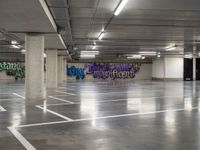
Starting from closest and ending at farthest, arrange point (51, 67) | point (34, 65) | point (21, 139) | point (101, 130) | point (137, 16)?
1. point (21, 139)
2. point (101, 130)
3. point (137, 16)
4. point (34, 65)
5. point (51, 67)

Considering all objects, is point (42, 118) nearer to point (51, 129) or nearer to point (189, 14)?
point (51, 129)

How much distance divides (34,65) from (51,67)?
11.8 metres

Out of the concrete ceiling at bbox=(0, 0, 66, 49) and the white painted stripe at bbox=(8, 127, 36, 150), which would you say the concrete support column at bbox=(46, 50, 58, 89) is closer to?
the concrete ceiling at bbox=(0, 0, 66, 49)

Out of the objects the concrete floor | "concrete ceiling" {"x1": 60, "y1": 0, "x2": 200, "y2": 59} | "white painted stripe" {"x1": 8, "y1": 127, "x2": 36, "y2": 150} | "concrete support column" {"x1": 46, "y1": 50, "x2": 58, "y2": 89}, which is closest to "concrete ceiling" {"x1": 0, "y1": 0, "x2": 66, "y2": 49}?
"concrete ceiling" {"x1": 60, "y1": 0, "x2": 200, "y2": 59}

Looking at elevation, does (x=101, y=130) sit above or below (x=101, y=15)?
below

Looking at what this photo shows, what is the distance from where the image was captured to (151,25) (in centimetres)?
1684

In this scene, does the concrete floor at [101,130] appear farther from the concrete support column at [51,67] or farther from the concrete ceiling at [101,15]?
the concrete support column at [51,67]

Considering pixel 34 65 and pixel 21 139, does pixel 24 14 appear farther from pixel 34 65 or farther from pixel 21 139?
pixel 34 65

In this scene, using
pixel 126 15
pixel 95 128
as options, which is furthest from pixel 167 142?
pixel 126 15

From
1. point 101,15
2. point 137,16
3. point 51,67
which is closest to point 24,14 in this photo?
point 101,15

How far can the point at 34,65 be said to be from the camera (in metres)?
17.0

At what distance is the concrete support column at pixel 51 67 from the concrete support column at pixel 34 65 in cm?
1102

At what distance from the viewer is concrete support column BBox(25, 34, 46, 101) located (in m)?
16.8

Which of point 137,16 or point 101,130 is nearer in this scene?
point 101,130
